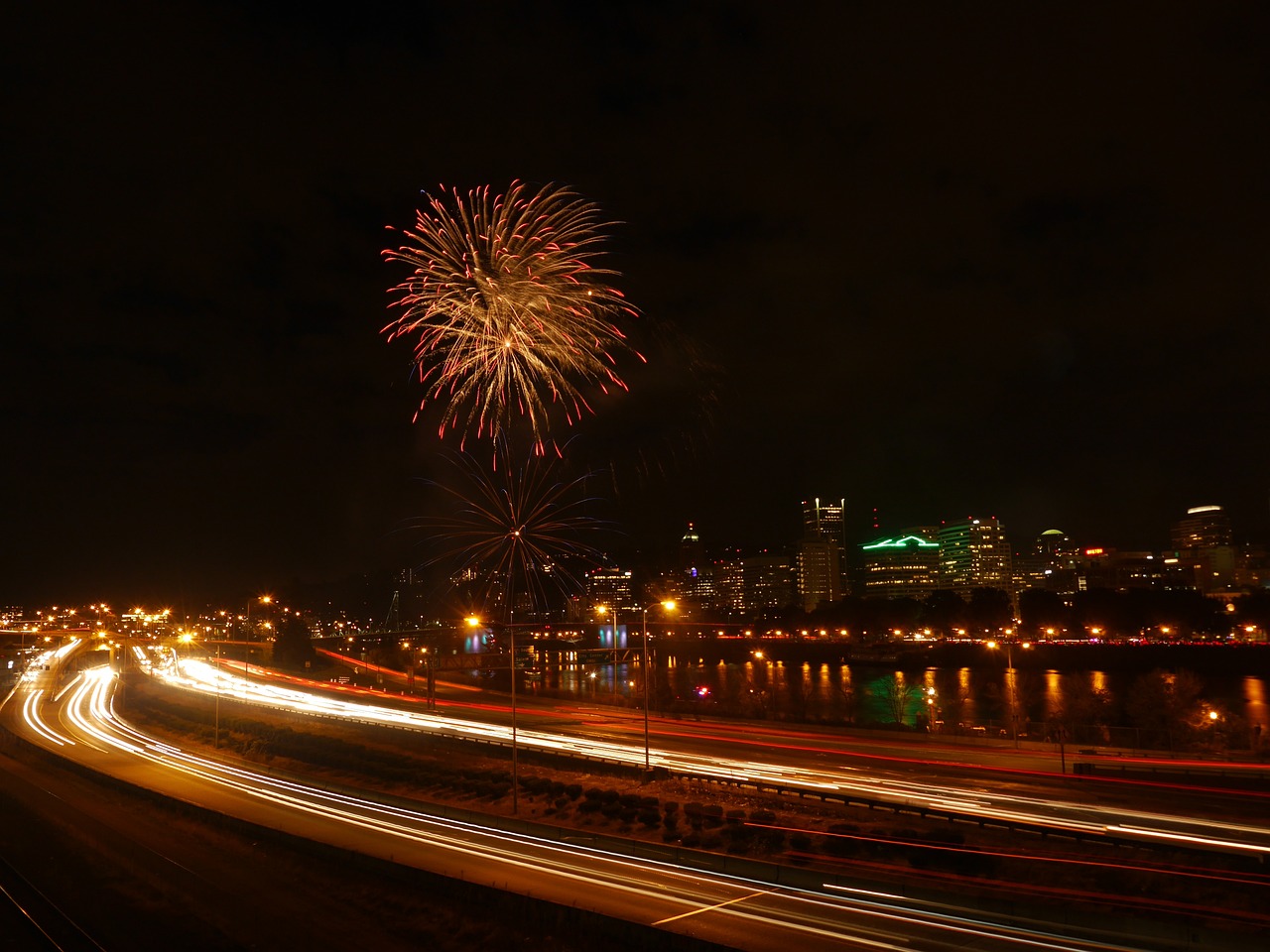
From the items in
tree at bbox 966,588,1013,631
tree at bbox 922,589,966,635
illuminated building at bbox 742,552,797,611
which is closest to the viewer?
tree at bbox 966,588,1013,631

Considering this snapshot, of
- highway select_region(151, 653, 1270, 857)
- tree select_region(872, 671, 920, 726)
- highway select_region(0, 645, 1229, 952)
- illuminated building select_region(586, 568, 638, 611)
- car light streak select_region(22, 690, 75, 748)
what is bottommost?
tree select_region(872, 671, 920, 726)

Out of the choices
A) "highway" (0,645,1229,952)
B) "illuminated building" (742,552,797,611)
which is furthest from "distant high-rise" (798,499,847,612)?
"highway" (0,645,1229,952)

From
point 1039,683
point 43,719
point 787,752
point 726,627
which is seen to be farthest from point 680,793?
point 726,627

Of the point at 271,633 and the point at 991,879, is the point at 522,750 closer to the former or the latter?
the point at 991,879

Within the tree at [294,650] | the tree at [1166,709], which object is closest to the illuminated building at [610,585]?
the tree at [294,650]

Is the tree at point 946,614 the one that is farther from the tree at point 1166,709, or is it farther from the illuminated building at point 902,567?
the illuminated building at point 902,567

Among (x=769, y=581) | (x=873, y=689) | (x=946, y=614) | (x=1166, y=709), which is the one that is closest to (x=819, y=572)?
(x=769, y=581)

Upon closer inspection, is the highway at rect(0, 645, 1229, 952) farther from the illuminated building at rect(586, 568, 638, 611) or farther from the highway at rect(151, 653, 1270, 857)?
the illuminated building at rect(586, 568, 638, 611)
